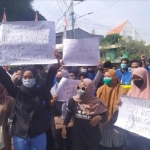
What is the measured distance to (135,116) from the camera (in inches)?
144

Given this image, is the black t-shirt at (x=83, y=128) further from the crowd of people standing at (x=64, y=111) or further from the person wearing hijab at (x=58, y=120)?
the person wearing hijab at (x=58, y=120)

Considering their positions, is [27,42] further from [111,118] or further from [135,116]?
[135,116]

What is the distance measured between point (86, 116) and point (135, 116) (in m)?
0.60

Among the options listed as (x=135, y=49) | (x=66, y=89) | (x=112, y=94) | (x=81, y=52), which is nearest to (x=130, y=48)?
Result: (x=135, y=49)

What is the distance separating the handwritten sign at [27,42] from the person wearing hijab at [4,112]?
0.43 m

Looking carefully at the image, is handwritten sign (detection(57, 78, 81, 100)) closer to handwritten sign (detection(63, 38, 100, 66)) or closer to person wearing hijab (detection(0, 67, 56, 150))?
handwritten sign (detection(63, 38, 100, 66))

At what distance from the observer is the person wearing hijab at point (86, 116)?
12.2ft

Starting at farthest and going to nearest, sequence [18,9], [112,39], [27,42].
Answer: [112,39], [18,9], [27,42]

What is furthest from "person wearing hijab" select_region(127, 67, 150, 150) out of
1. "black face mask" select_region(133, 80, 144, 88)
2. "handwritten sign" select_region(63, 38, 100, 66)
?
"handwritten sign" select_region(63, 38, 100, 66)

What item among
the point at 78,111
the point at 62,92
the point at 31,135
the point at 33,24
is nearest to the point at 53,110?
the point at 62,92

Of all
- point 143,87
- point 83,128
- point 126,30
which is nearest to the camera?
point 143,87

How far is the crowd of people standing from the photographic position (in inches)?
137

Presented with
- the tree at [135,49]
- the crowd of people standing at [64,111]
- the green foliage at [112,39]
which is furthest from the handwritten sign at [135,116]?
the green foliage at [112,39]

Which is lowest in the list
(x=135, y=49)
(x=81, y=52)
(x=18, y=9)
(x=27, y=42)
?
(x=81, y=52)
